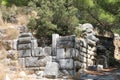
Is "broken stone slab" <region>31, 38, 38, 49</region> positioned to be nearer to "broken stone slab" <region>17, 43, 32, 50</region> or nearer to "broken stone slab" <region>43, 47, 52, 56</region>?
"broken stone slab" <region>17, 43, 32, 50</region>

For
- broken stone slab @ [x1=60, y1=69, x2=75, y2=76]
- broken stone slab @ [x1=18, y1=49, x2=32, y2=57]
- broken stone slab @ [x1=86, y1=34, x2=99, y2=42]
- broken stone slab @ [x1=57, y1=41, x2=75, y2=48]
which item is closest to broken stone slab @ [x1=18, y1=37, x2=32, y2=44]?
broken stone slab @ [x1=18, y1=49, x2=32, y2=57]

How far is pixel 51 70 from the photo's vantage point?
40.5ft

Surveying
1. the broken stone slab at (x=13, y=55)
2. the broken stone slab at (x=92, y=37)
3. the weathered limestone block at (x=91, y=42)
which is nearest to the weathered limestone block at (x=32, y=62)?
the broken stone slab at (x=13, y=55)

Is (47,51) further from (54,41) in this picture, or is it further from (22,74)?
(22,74)

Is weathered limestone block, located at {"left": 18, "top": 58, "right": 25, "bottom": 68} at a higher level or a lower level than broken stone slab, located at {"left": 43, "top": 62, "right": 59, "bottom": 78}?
higher

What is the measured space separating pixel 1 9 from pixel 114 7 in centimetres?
643

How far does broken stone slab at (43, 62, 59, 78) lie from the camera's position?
1220 cm

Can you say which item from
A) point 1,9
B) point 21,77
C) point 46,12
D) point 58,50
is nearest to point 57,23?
point 46,12

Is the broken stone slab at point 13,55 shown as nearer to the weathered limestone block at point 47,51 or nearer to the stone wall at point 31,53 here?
the stone wall at point 31,53

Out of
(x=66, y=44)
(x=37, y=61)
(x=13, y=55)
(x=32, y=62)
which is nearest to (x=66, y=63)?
(x=66, y=44)

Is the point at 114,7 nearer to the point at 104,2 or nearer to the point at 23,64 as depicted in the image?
the point at 104,2

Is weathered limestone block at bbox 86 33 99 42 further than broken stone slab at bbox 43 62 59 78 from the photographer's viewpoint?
→ Yes

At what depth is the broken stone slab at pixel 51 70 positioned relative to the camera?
1220 centimetres

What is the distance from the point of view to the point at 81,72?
43.3 feet
